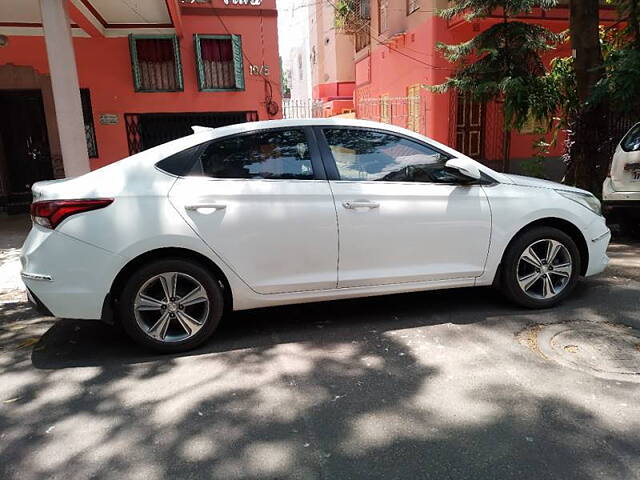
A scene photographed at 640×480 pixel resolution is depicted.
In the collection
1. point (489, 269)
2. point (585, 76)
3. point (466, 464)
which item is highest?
point (585, 76)

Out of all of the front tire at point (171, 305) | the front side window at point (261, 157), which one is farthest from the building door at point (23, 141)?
the front tire at point (171, 305)

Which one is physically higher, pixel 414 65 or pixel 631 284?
pixel 414 65

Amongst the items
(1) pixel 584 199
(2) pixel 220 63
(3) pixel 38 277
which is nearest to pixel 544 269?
(1) pixel 584 199

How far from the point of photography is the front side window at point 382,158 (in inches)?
154

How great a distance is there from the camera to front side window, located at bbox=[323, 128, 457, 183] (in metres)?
3.92

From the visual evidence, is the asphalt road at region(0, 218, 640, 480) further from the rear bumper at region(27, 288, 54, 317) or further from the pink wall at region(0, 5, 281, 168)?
the pink wall at region(0, 5, 281, 168)

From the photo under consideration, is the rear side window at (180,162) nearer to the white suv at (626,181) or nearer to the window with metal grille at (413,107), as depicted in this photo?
the white suv at (626,181)

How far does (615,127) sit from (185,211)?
331 inches

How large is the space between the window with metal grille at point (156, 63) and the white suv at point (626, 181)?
791cm

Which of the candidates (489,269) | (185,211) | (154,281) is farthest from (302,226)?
(489,269)

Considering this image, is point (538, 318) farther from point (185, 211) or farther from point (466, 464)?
point (185, 211)

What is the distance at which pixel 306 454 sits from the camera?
2.48 m

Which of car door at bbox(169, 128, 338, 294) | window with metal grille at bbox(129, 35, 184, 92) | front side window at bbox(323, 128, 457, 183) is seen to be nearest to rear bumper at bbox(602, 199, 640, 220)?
front side window at bbox(323, 128, 457, 183)

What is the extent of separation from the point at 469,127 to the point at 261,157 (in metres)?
10.9
